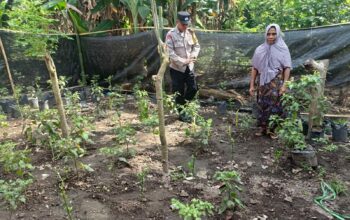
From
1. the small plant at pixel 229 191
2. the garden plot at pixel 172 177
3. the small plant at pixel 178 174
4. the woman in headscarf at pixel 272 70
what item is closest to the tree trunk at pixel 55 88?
the garden plot at pixel 172 177

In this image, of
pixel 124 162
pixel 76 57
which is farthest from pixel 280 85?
pixel 76 57

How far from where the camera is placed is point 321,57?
5.81m

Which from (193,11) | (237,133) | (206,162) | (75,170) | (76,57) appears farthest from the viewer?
(193,11)

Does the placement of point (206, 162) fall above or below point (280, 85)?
below

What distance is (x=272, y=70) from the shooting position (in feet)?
15.8

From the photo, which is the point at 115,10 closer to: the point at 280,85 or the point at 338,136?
the point at 280,85

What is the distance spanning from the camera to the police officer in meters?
5.56

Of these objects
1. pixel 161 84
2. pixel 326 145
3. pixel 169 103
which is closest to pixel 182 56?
pixel 169 103

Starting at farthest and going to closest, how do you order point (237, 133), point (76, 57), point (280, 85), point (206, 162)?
point (76, 57)
point (237, 133)
point (280, 85)
point (206, 162)

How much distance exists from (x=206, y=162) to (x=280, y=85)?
145cm

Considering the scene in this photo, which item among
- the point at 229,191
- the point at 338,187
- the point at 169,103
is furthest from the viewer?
the point at 169,103

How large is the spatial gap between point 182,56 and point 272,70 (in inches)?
58.9

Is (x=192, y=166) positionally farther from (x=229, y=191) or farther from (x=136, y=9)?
(x=136, y=9)

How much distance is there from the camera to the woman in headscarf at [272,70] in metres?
4.77
